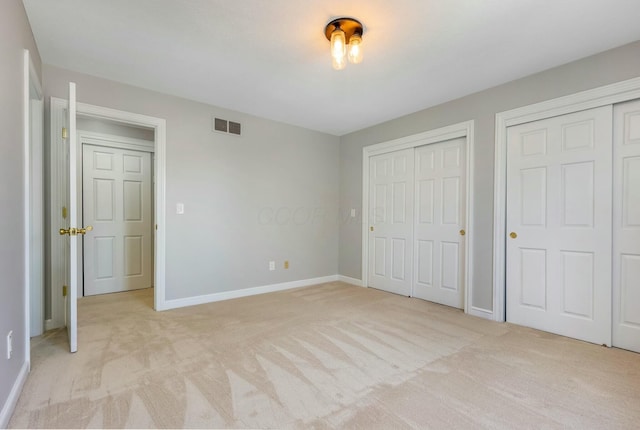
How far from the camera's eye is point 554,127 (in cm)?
271

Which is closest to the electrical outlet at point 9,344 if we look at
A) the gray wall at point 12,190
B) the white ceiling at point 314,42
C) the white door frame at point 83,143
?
the gray wall at point 12,190

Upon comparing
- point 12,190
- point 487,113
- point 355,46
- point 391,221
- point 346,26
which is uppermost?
point 346,26

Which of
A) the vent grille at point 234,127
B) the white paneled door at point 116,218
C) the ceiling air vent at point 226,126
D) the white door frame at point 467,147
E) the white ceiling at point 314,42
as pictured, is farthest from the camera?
the white paneled door at point 116,218

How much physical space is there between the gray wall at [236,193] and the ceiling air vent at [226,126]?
63 mm

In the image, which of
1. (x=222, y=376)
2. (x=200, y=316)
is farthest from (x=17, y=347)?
(x=200, y=316)

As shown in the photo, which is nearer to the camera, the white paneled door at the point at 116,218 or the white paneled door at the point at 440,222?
the white paneled door at the point at 440,222

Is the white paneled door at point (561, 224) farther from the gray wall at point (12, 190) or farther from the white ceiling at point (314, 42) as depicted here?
the gray wall at point (12, 190)

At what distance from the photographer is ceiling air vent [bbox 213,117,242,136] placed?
12.0 feet

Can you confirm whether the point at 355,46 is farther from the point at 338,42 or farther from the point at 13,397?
the point at 13,397

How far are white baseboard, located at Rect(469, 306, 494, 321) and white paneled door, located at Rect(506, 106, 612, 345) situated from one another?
17 cm

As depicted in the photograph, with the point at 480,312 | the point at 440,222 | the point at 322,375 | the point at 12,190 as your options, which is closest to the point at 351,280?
the point at 440,222

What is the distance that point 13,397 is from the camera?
159cm

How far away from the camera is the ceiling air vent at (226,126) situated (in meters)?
3.66

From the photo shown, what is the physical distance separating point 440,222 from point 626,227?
1.60 metres
